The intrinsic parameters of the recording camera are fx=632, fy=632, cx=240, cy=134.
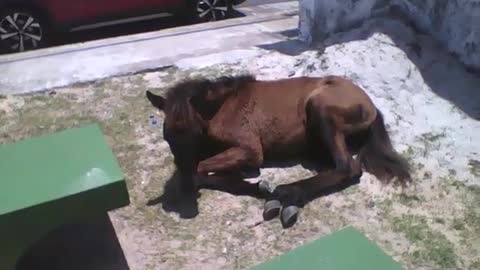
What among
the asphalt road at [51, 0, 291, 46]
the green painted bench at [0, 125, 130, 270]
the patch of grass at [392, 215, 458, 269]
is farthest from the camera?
the asphalt road at [51, 0, 291, 46]

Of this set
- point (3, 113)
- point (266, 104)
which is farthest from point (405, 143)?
point (3, 113)

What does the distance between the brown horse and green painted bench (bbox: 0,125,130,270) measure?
0.70 meters

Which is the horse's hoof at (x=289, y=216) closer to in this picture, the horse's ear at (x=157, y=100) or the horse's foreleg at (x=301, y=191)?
the horse's foreleg at (x=301, y=191)

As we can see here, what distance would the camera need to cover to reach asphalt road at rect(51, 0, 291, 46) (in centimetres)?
846

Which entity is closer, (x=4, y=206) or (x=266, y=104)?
(x=4, y=206)

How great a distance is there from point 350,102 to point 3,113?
2691 millimetres

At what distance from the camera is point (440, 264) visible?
3354 mm

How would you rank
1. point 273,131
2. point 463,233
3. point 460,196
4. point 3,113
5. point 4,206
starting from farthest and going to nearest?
point 3,113 < point 273,131 < point 460,196 < point 463,233 < point 4,206

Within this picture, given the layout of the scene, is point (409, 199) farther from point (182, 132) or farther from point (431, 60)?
point (431, 60)

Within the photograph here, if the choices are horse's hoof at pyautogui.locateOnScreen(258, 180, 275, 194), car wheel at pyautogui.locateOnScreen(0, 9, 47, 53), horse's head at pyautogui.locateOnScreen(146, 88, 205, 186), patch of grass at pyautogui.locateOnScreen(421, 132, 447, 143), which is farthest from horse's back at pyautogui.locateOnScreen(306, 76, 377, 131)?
car wheel at pyautogui.locateOnScreen(0, 9, 47, 53)

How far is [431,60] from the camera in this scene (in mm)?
5375

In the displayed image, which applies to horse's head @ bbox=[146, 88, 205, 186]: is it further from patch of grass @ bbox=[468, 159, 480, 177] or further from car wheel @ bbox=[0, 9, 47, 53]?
car wheel @ bbox=[0, 9, 47, 53]

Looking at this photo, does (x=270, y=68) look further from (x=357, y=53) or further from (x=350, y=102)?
(x=350, y=102)

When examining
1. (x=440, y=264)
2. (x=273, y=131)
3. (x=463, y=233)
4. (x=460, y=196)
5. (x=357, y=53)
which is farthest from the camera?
(x=357, y=53)
